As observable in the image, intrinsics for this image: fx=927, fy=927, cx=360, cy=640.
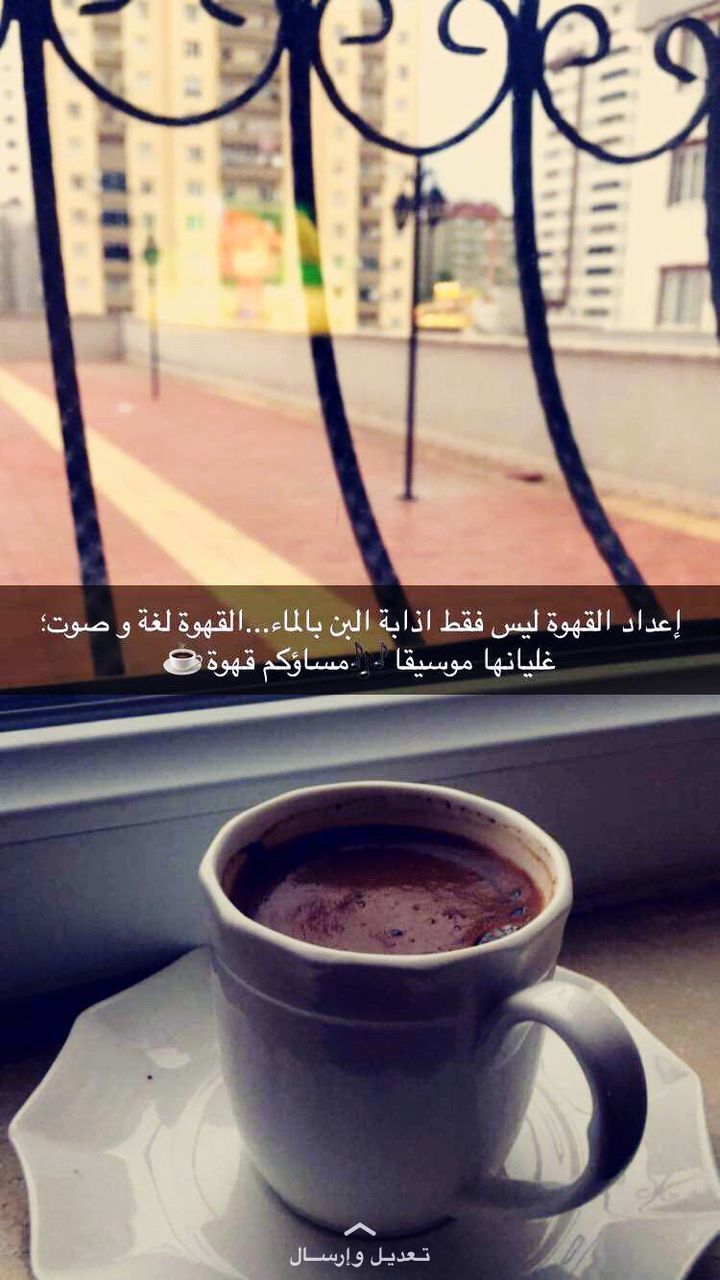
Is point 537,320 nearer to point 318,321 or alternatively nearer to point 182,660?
point 318,321

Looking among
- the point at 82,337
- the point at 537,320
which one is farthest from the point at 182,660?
the point at 82,337

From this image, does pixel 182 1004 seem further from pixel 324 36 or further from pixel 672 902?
pixel 324 36

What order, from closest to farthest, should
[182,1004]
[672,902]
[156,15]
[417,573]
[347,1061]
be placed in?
[347,1061] → [182,1004] → [672,902] → [417,573] → [156,15]

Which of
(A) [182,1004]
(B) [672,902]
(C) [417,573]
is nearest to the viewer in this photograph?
(A) [182,1004]

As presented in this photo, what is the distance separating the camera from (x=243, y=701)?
47cm

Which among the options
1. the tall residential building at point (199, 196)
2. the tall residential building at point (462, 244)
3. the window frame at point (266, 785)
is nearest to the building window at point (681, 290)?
the tall residential building at point (199, 196)

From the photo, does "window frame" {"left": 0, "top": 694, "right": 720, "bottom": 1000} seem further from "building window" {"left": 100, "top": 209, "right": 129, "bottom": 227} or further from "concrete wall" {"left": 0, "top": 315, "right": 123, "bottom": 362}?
"building window" {"left": 100, "top": 209, "right": 129, "bottom": 227}

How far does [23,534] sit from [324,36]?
7809 mm

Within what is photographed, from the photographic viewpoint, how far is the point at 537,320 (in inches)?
21.5

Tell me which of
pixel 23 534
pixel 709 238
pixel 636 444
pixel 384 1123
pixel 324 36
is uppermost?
pixel 324 36

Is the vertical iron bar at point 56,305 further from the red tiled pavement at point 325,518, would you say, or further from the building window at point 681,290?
the building window at point 681,290

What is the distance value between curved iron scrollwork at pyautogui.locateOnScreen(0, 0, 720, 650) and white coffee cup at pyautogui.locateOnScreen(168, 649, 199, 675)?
0.08 metres

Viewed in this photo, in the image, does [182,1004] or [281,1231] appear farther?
[182,1004]

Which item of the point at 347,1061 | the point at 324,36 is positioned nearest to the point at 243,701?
the point at 347,1061
